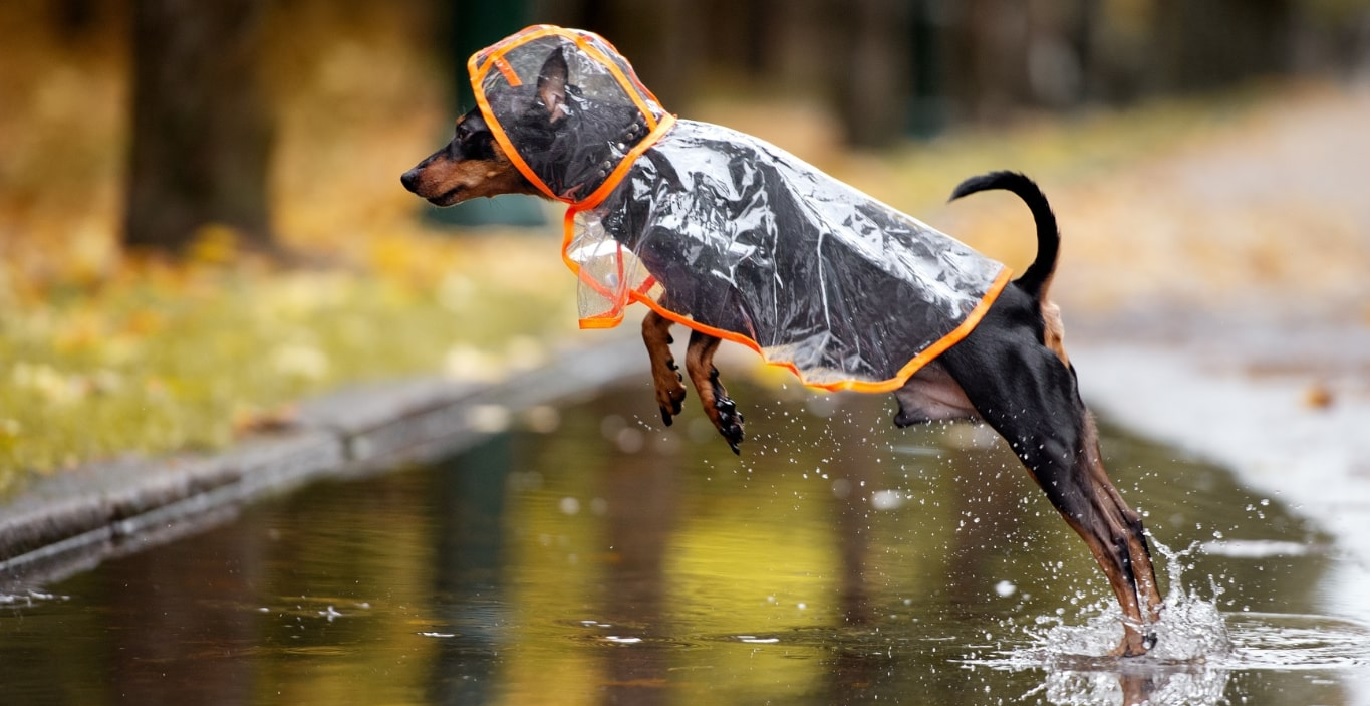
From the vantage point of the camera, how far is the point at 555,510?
8453 mm

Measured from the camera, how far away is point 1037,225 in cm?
586

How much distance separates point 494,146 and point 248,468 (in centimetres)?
329

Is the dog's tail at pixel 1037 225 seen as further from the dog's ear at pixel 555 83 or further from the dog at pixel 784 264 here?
the dog's ear at pixel 555 83

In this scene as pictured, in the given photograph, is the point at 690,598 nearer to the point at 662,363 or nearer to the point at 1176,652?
the point at 662,363

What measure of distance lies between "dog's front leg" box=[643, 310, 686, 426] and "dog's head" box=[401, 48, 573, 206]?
1.61 ft

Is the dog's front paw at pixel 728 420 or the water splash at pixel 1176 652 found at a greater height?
the dog's front paw at pixel 728 420

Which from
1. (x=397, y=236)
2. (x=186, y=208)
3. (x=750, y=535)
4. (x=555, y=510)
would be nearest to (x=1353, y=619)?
(x=750, y=535)

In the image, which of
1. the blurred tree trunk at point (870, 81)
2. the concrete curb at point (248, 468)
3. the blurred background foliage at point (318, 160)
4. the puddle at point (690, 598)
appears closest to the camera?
the puddle at point (690, 598)

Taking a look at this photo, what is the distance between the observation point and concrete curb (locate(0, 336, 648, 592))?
721 centimetres

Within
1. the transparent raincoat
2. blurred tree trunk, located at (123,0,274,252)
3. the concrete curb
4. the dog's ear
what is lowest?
the concrete curb

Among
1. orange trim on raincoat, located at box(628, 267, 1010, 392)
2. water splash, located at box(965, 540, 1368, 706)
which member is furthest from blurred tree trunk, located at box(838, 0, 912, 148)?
orange trim on raincoat, located at box(628, 267, 1010, 392)

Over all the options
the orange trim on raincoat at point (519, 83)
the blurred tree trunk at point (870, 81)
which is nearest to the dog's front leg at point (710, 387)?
the orange trim on raincoat at point (519, 83)

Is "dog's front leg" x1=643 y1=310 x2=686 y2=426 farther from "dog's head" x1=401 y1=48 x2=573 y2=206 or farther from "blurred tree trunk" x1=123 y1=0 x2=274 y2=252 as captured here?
"blurred tree trunk" x1=123 y1=0 x2=274 y2=252

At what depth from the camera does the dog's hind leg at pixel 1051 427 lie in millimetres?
5766
